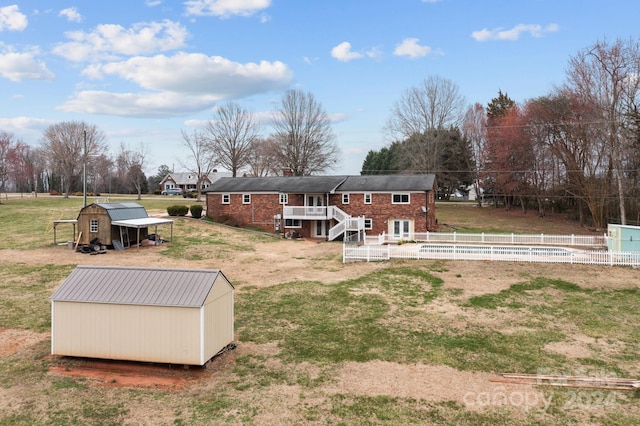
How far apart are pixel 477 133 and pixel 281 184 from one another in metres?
36.6

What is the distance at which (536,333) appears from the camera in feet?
45.5

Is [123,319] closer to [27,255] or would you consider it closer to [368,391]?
[368,391]

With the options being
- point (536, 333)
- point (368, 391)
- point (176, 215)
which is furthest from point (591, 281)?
point (176, 215)

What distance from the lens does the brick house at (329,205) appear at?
35.8 m

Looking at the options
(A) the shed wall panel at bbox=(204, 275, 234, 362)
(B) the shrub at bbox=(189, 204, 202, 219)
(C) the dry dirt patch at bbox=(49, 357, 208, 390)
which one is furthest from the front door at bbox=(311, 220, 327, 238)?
(C) the dry dirt patch at bbox=(49, 357, 208, 390)

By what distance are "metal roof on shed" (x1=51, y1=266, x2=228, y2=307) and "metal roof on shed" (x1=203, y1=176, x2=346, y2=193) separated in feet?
85.3

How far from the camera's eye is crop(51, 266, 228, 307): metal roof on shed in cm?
1118

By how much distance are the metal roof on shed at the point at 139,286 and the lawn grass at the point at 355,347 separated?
2070 mm

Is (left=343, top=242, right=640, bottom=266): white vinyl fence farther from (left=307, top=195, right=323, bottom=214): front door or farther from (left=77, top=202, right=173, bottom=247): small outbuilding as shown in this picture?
(left=77, top=202, right=173, bottom=247): small outbuilding

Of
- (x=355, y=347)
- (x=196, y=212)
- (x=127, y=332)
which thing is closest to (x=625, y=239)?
(x=355, y=347)

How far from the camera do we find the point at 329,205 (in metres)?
38.5

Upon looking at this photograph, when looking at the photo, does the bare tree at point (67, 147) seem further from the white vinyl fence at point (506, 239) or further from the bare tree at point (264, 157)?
the white vinyl fence at point (506, 239)

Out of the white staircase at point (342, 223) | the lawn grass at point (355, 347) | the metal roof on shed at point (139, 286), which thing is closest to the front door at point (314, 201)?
the white staircase at point (342, 223)

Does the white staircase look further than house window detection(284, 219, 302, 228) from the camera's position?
No
